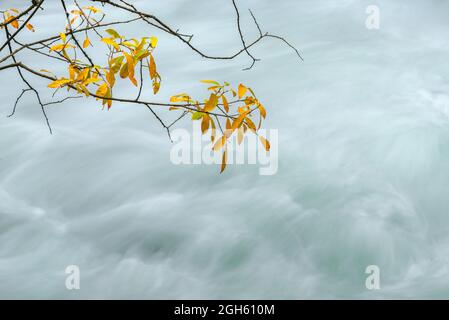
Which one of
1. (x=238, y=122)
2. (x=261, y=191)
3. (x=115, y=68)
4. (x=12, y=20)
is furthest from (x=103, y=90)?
(x=261, y=191)

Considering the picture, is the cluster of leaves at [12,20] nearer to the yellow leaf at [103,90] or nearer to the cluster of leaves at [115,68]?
the cluster of leaves at [115,68]

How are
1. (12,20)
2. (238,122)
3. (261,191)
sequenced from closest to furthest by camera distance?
(238,122)
(12,20)
(261,191)

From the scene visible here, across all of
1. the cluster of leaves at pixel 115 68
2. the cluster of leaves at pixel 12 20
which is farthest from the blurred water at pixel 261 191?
the cluster of leaves at pixel 115 68

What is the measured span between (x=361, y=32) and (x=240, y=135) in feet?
18.3

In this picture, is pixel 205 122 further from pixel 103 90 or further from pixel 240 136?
pixel 103 90

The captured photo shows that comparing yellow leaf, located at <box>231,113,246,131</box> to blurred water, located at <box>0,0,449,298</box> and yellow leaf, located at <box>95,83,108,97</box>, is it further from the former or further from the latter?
blurred water, located at <box>0,0,449,298</box>

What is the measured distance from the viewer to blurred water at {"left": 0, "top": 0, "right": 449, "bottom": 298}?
3.69m

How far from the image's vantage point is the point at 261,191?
4.38m

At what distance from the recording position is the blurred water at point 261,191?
3.69 metres

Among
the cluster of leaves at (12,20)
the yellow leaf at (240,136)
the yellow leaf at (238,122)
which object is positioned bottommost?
the yellow leaf at (240,136)

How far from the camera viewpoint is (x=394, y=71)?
6.02 metres

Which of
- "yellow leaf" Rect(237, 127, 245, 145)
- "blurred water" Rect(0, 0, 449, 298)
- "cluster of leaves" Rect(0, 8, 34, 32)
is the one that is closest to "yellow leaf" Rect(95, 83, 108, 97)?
"cluster of leaves" Rect(0, 8, 34, 32)

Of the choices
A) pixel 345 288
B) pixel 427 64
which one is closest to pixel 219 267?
pixel 345 288
